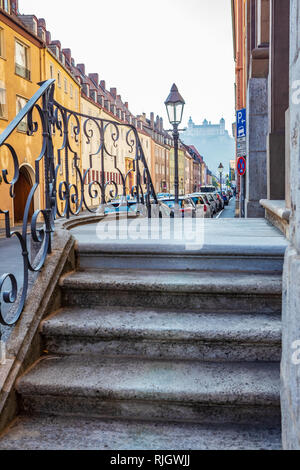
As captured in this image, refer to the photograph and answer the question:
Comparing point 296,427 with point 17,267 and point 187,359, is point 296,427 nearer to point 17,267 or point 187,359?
point 187,359

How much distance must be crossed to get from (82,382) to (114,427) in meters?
0.30

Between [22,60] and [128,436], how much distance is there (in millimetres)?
26767

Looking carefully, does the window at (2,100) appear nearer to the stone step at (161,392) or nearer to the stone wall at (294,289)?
the stone step at (161,392)

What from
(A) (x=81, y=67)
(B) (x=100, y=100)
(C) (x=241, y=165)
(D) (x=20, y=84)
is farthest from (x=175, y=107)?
(A) (x=81, y=67)

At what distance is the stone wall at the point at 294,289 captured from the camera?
5.90 feet

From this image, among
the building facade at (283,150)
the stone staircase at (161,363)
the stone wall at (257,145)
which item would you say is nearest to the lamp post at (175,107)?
the building facade at (283,150)

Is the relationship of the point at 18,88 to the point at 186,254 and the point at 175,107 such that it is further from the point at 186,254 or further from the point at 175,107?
the point at 186,254

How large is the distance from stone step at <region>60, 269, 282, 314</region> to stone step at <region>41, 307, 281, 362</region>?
0.36 ft

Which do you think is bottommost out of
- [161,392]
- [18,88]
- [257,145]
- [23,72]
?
[161,392]

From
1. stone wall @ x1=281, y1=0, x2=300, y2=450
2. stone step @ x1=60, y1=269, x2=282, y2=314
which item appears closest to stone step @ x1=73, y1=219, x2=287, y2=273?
stone step @ x1=60, y1=269, x2=282, y2=314

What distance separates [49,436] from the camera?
2.39m

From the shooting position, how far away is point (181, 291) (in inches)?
126

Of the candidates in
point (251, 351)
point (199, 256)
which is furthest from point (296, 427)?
point (199, 256)

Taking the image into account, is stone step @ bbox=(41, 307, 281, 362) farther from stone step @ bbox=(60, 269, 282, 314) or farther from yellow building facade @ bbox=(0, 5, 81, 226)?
yellow building facade @ bbox=(0, 5, 81, 226)
